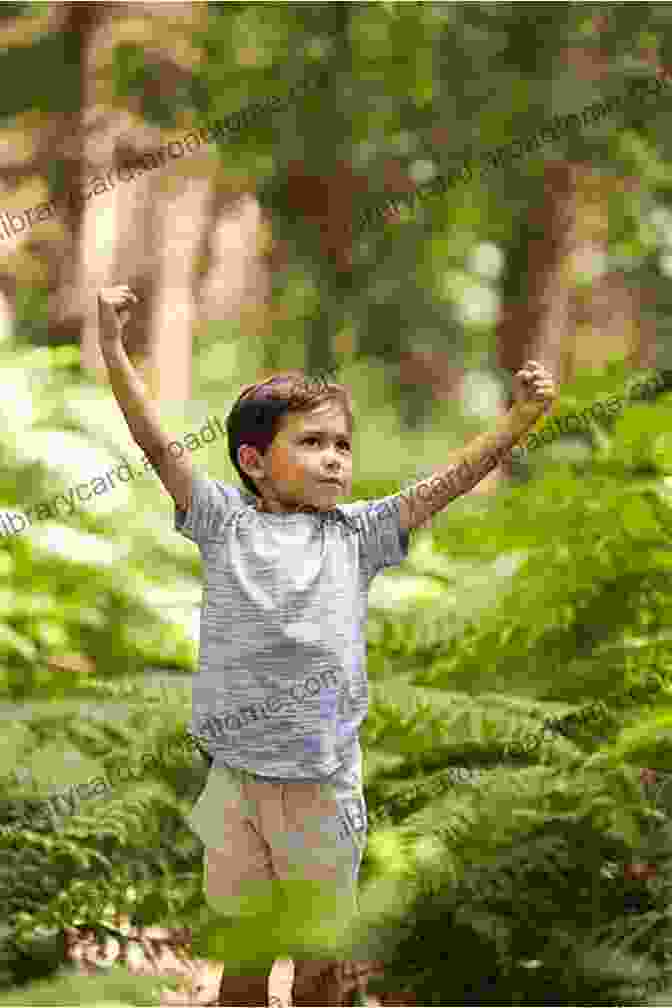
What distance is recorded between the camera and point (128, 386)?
6.08ft

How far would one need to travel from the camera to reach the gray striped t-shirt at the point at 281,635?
1.89 metres

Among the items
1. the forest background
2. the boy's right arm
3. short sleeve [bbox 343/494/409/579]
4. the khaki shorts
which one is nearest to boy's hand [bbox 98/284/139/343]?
the boy's right arm

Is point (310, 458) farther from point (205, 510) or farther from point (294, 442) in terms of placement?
point (205, 510)

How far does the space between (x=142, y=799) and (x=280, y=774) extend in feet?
2.60

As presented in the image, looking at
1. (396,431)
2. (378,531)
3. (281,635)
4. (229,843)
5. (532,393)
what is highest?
(396,431)

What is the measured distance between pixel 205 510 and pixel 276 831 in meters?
Answer: 0.39

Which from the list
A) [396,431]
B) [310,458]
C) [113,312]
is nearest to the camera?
[113,312]

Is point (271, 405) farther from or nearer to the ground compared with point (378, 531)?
farther from the ground

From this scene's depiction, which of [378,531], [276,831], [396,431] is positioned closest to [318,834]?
[276,831]

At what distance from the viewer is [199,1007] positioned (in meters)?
2.05

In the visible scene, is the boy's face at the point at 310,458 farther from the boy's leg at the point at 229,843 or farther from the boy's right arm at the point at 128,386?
the boy's leg at the point at 229,843

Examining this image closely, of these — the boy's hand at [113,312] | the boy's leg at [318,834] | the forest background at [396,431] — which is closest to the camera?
the boy's hand at [113,312]

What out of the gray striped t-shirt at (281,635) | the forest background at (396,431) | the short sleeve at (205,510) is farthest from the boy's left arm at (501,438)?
the forest background at (396,431)

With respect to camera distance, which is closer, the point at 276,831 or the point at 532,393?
the point at 532,393
